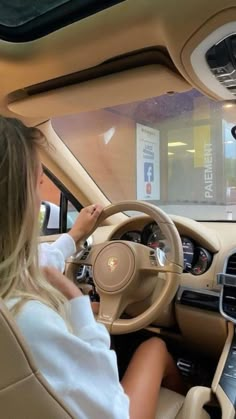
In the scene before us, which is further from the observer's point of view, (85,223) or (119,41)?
(85,223)

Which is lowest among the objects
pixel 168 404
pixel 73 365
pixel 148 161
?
pixel 168 404

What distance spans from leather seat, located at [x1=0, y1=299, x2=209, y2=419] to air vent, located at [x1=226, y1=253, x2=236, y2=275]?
1.00 m

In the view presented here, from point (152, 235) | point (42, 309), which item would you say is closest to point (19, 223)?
point (42, 309)

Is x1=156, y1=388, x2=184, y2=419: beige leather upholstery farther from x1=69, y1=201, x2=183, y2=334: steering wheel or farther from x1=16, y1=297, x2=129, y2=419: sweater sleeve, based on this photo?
x1=16, y1=297, x2=129, y2=419: sweater sleeve

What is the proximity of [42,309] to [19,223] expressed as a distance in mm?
168

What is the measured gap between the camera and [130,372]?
53.9 inches

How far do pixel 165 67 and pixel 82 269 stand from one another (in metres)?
0.75

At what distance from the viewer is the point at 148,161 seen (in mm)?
2301

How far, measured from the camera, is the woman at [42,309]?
686mm

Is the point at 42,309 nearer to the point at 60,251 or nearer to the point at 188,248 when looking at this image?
the point at 60,251

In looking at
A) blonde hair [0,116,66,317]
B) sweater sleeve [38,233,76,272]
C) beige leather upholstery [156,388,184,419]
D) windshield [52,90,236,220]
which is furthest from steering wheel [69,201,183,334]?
windshield [52,90,236,220]

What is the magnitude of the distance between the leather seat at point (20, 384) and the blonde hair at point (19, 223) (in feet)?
0.41

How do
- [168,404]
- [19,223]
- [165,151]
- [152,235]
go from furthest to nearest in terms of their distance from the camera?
[165,151] < [152,235] < [168,404] < [19,223]

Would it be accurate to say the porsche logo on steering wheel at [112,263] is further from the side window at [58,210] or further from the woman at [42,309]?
the side window at [58,210]
